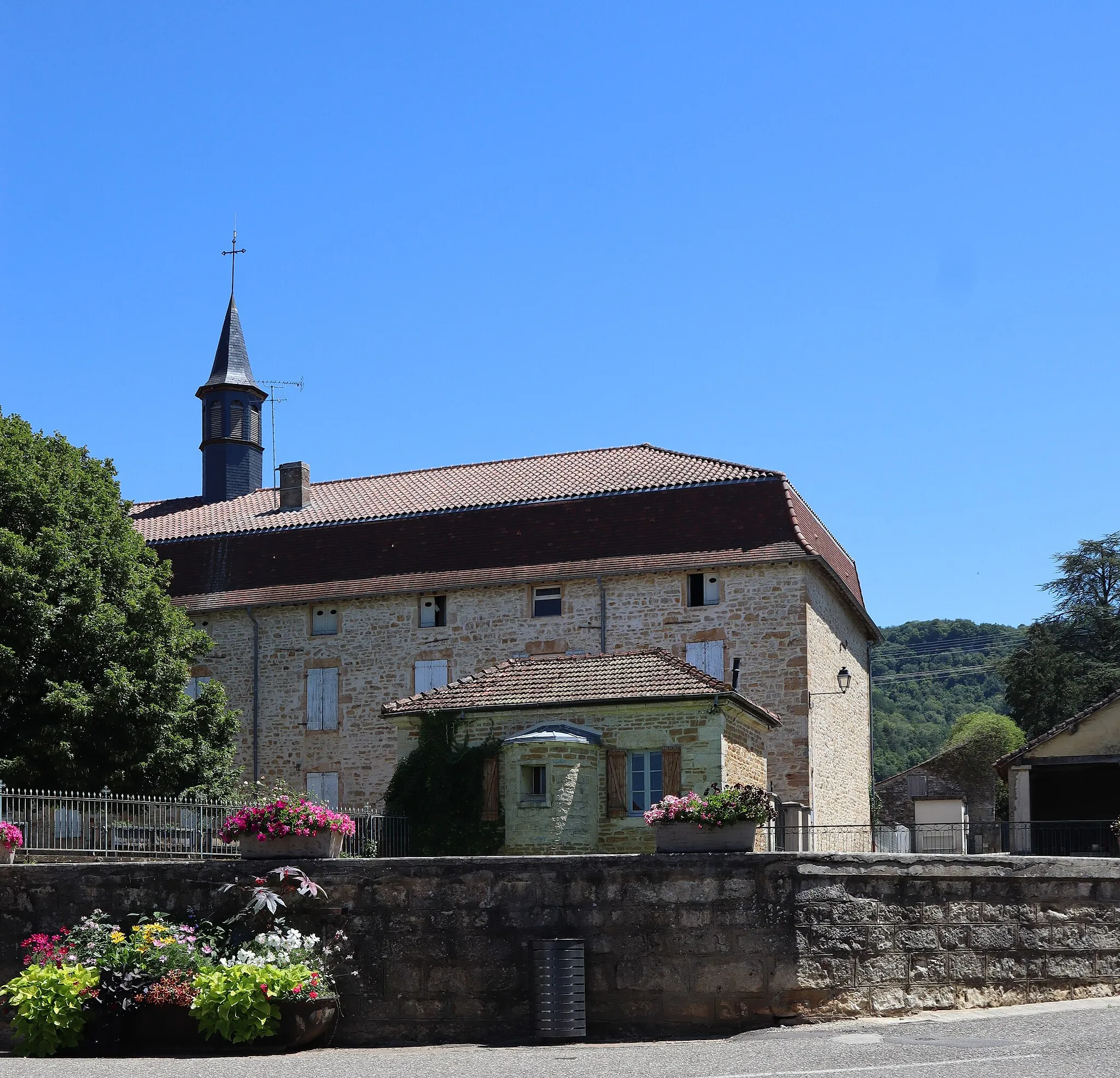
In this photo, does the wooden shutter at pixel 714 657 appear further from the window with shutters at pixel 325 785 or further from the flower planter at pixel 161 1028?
the flower planter at pixel 161 1028

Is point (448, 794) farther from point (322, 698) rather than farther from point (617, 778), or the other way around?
point (322, 698)

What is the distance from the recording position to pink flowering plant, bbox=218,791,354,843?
12820 mm

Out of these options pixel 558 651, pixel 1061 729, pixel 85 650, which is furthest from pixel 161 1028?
pixel 558 651

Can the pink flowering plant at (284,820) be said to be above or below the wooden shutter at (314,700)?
below

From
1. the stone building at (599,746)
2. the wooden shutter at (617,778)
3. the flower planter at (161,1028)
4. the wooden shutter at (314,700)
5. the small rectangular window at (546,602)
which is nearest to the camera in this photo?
the flower planter at (161,1028)

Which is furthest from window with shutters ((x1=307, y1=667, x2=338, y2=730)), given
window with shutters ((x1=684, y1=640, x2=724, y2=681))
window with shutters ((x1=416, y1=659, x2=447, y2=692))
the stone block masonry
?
the stone block masonry

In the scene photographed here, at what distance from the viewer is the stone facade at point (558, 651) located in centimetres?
Result: 3359

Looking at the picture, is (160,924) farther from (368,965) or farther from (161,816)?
(161,816)

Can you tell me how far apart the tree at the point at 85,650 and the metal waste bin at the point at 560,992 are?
1684cm

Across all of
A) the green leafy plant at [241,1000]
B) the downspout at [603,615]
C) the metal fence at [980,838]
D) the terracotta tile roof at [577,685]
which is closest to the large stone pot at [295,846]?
the green leafy plant at [241,1000]

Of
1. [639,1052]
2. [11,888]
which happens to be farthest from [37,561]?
[639,1052]

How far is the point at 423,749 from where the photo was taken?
24.0 metres

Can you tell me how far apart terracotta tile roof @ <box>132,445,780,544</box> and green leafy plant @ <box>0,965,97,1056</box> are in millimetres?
25317

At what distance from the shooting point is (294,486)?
137ft
